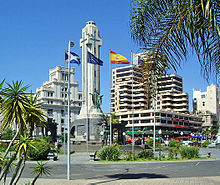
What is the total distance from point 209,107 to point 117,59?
343 ft

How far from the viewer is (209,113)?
122 meters

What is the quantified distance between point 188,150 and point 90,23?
4085 cm

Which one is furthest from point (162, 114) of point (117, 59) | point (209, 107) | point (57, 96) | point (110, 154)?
point (110, 154)

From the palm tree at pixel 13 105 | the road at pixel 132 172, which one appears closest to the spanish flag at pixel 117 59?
the road at pixel 132 172

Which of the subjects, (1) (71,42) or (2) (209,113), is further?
(2) (209,113)

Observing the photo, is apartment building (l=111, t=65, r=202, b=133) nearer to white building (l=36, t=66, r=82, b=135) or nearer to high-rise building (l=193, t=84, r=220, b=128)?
high-rise building (l=193, t=84, r=220, b=128)

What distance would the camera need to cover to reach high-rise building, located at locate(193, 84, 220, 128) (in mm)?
121812

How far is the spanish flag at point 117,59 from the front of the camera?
34.1 metres

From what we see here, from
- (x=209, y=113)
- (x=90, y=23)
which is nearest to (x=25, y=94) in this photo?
(x=90, y=23)

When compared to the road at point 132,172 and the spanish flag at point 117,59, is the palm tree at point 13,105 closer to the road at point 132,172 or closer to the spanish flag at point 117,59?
the road at point 132,172

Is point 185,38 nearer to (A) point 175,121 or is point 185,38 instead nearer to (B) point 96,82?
(B) point 96,82

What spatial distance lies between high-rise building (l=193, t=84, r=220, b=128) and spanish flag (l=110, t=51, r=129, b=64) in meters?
92.2

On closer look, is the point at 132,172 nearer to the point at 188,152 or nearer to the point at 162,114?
the point at 188,152

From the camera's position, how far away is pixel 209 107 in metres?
129
